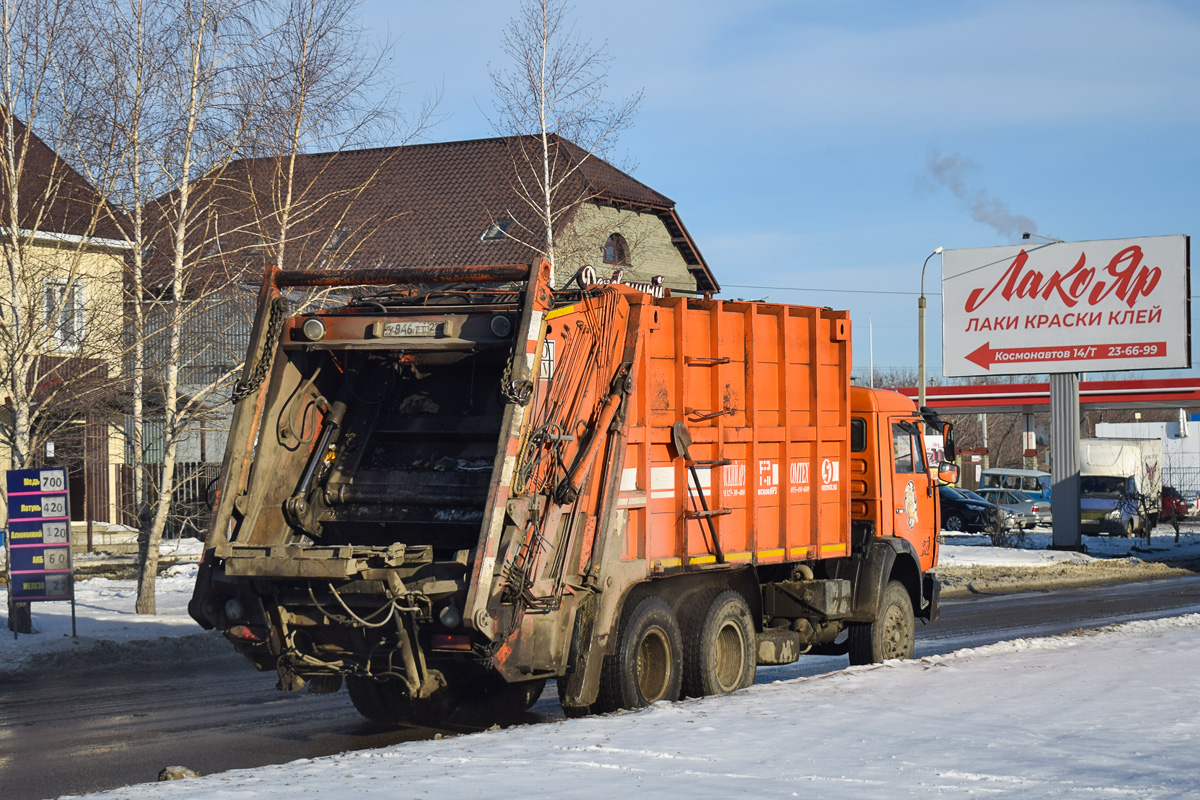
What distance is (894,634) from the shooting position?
1217cm

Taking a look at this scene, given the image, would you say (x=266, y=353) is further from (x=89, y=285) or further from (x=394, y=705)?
(x=89, y=285)

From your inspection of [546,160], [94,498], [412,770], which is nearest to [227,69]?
[546,160]

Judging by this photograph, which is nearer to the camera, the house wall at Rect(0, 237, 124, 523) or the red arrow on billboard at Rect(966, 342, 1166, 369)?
the house wall at Rect(0, 237, 124, 523)

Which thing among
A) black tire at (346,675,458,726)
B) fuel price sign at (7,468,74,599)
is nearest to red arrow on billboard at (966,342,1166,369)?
fuel price sign at (7,468,74,599)

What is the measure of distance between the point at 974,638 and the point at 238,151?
10.6 meters

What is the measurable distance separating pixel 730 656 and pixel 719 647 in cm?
22

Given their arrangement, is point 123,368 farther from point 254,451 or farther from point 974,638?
point 974,638

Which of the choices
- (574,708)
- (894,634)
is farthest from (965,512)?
(574,708)

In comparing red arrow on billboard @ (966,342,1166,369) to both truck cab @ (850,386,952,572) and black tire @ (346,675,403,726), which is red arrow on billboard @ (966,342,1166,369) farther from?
black tire @ (346,675,403,726)

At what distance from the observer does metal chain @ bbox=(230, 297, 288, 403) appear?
29.1 ft

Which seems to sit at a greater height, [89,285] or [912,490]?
[89,285]

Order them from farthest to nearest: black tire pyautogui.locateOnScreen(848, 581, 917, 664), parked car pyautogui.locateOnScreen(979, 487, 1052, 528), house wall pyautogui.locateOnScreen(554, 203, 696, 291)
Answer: parked car pyautogui.locateOnScreen(979, 487, 1052, 528) → house wall pyautogui.locateOnScreen(554, 203, 696, 291) → black tire pyautogui.locateOnScreen(848, 581, 917, 664)

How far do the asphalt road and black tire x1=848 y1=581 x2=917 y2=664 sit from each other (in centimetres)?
68

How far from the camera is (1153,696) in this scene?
9.52 m
